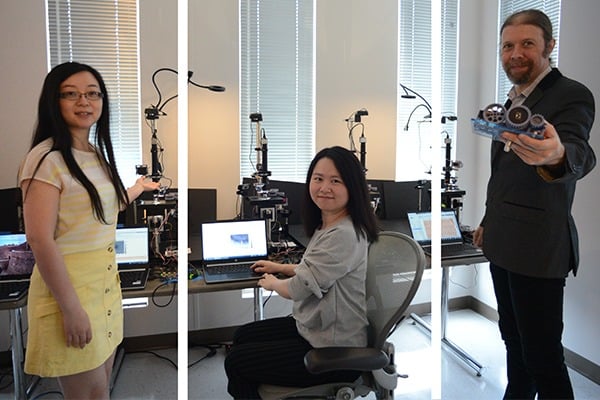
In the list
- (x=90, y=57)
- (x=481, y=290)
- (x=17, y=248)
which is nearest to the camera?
(x=17, y=248)

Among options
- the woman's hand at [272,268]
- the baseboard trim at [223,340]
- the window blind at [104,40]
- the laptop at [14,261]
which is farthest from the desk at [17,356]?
the woman's hand at [272,268]

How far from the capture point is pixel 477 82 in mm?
2385

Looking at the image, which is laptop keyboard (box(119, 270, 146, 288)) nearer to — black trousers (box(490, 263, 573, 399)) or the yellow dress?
the yellow dress

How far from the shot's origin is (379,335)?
1291 mm

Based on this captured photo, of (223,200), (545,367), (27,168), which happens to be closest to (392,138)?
(223,200)

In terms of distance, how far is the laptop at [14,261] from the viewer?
1659 mm

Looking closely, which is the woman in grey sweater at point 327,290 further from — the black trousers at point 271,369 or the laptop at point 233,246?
the laptop at point 233,246

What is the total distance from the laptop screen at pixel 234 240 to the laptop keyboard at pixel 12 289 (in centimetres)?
69

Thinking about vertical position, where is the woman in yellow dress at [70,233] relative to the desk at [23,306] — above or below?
above

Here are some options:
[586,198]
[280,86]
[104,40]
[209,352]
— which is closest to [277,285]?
[209,352]

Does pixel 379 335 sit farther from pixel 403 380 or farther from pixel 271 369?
pixel 403 380

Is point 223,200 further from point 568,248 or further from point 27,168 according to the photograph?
point 568,248

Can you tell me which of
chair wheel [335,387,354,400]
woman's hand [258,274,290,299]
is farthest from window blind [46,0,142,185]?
chair wheel [335,387,354,400]

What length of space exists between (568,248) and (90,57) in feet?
7.31
